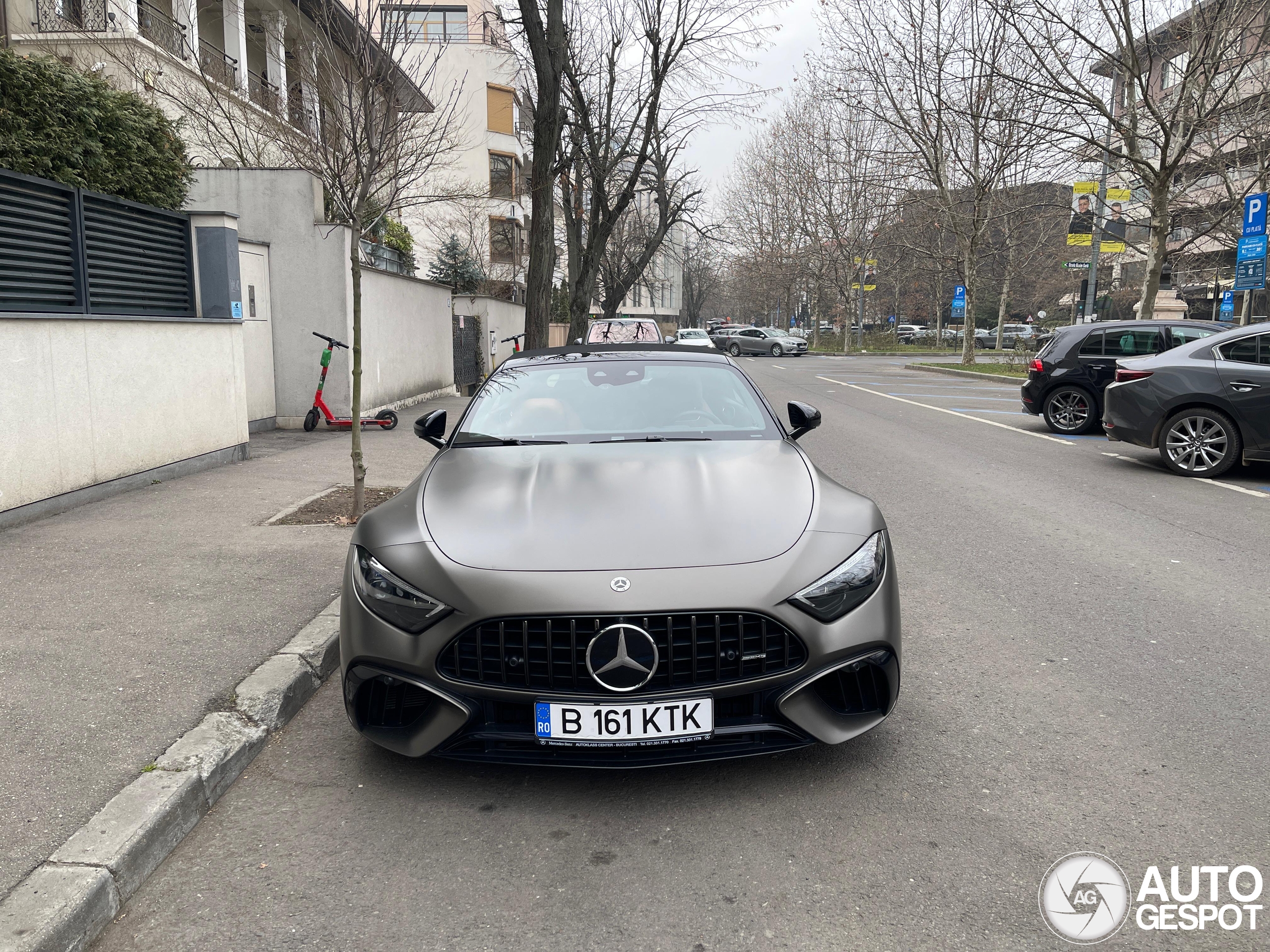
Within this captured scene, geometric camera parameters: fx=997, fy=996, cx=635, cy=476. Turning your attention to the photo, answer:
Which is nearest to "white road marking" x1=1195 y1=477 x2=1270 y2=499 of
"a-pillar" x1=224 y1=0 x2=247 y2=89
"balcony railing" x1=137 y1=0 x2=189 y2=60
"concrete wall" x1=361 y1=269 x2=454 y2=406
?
"concrete wall" x1=361 y1=269 x2=454 y2=406

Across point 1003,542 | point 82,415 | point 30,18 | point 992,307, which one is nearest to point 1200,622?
point 1003,542

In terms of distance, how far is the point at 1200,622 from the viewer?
5.18 metres

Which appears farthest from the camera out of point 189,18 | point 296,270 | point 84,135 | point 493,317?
point 493,317

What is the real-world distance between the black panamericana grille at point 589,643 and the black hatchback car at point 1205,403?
28.3 ft

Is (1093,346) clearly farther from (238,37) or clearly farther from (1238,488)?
(238,37)

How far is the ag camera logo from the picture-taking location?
2602 mm

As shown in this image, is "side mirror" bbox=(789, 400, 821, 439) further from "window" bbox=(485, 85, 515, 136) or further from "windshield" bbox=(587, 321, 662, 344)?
"window" bbox=(485, 85, 515, 136)

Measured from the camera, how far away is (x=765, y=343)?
165 ft

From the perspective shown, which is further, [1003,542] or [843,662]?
[1003,542]

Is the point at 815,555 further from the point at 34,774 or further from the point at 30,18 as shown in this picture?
the point at 30,18

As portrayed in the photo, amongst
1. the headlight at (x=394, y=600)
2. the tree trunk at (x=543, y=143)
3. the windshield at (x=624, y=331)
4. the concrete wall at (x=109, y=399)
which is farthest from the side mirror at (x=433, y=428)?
the windshield at (x=624, y=331)

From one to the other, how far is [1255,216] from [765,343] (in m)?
33.4

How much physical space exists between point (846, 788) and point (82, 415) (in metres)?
6.51

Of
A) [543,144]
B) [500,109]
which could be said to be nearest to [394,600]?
[543,144]
